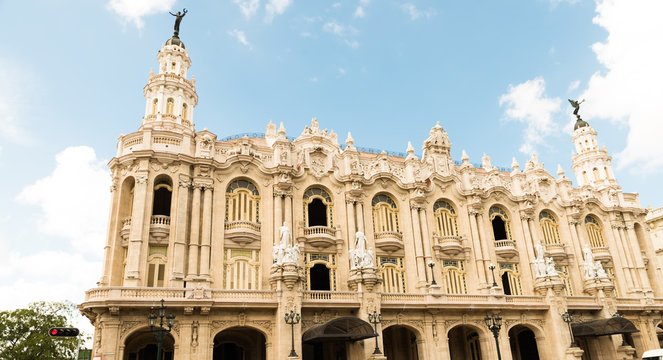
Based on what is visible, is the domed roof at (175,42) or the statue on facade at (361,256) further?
the domed roof at (175,42)

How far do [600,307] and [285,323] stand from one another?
81.1 ft

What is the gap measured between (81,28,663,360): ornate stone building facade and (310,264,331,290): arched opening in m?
0.17

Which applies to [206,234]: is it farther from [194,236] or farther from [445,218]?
[445,218]

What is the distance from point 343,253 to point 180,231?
35.3 feet

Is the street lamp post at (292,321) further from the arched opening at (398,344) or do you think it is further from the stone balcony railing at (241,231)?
the arched opening at (398,344)

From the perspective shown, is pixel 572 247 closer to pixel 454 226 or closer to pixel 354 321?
pixel 454 226

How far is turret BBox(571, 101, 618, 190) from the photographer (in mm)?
47406

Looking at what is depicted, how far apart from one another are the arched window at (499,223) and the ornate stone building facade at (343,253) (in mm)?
118

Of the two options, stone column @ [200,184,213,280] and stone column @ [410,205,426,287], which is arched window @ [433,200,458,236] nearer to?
stone column @ [410,205,426,287]

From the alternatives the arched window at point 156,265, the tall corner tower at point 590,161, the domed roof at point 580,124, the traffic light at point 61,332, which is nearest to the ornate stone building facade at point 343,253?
the arched window at point 156,265

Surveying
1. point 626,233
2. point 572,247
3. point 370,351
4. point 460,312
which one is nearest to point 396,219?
point 460,312

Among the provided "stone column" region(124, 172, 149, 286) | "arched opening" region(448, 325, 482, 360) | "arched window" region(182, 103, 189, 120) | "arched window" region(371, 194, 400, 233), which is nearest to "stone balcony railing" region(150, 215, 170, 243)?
"stone column" region(124, 172, 149, 286)

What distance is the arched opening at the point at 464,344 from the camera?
1395 inches

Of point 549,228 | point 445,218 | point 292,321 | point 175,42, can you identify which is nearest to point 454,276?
point 445,218
